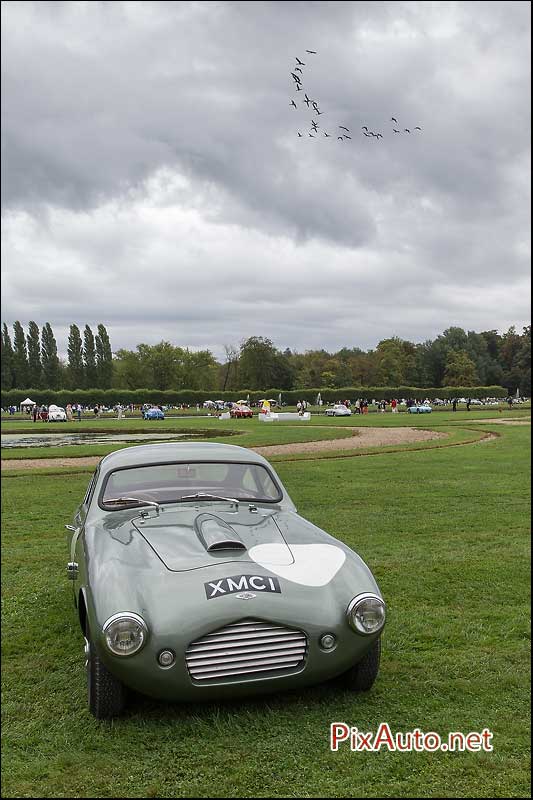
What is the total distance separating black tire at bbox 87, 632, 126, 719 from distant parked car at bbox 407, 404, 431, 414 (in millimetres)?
9719

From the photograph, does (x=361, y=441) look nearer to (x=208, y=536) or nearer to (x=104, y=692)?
(x=208, y=536)

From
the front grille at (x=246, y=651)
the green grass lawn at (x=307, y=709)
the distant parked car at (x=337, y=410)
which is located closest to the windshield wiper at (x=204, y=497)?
the front grille at (x=246, y=651)

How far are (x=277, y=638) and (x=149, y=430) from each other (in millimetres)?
2884

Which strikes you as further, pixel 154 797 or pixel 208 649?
pixel 208 649

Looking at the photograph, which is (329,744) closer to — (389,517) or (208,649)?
(208,649)

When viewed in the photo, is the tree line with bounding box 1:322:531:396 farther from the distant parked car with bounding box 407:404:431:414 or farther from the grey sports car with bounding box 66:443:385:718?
the distant parked car with bounding box 407:404:431:414

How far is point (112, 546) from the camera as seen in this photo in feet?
14.3

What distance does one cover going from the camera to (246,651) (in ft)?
12.5

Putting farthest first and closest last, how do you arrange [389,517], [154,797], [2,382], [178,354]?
[389,517]
[178,354]
[2,382]
[154,797]

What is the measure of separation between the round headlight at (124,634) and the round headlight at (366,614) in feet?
4.20

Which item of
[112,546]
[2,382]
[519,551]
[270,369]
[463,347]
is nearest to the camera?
[112,546]

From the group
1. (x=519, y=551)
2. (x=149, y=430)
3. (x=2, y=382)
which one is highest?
(x=2, y=382)

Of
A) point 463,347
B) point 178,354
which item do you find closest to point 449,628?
point 178,354

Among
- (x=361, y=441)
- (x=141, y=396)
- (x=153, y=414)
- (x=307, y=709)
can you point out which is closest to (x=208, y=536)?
(x=307, y=709)
